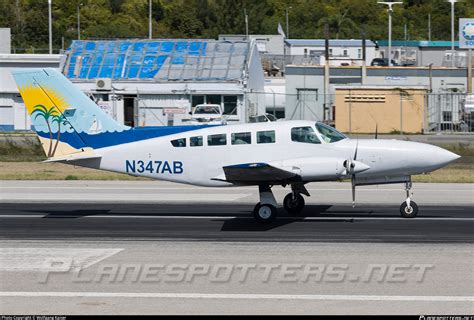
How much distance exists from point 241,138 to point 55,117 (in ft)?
14.3

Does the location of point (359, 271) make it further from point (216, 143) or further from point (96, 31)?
point (96, 31)

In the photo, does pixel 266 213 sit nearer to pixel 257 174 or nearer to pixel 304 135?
pixel 257 174

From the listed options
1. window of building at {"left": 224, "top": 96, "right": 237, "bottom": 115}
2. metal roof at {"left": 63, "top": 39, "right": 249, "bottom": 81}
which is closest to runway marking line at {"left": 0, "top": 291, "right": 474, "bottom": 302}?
window of building at {"left": 224, "top": 96, "right": 237, "bottom": 115}

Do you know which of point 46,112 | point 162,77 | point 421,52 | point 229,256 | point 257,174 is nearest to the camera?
point 229,256

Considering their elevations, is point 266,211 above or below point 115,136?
below

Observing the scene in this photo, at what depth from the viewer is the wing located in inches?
746

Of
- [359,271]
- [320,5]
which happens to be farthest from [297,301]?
[320,5]

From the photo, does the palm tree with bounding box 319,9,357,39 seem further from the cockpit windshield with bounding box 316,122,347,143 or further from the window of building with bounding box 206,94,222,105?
the cockpit windshield with bounding box 316,122,347,143

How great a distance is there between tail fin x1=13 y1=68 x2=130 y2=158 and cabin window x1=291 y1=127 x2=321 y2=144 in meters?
3.95

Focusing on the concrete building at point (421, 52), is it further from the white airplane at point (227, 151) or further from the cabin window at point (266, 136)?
the cabin window at point (266, 136)

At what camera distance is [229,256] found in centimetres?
1570

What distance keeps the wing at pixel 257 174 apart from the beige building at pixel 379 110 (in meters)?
31.3

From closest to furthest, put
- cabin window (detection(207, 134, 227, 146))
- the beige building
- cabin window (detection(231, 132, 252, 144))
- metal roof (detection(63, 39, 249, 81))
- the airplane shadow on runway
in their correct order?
the airplane shadow on runway → cabin window (detection(231, 132, 252, 144)) → cabin window (detection(207, 134, 227, 146)) → the beige building → metal roof (detection(63, 39, 249, 81))

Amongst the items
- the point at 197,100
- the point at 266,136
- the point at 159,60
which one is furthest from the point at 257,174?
the point at 159,60
